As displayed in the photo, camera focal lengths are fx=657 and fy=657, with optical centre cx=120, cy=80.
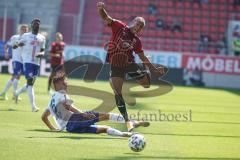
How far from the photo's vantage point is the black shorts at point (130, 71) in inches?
554

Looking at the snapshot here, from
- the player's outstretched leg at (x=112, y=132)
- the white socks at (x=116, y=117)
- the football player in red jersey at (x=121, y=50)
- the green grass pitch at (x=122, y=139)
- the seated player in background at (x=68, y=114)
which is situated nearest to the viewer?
the green grass pitch at (x=122, y=139)

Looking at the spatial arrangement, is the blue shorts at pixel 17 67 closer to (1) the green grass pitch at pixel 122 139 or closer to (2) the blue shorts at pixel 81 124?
(1) the green grass pitch at pixel 122 139

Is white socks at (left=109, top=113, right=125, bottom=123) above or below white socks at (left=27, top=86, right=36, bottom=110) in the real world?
above

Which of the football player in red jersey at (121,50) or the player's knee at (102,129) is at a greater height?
the football player in red jersey at (121,50)

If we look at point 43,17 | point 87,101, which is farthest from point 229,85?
point 87,101

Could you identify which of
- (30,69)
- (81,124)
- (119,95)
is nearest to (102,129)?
(81,124)

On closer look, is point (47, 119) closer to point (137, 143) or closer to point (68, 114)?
point (68, 114)

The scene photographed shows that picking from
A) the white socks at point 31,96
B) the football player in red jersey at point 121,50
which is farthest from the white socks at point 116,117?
the white socks at point 31,96


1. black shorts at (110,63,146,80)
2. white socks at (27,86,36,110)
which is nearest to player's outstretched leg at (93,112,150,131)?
black shorts at (110,63,146,80)

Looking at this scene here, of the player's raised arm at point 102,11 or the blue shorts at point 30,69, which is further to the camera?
the blue shorts at point 30,69

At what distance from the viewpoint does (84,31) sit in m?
42.1

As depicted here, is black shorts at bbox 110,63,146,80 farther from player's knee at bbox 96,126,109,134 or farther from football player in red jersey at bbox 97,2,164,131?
player's knee at bbox 96,126,109,134

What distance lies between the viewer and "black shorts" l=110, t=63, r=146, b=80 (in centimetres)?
1408

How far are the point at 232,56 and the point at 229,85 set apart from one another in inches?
64.9
